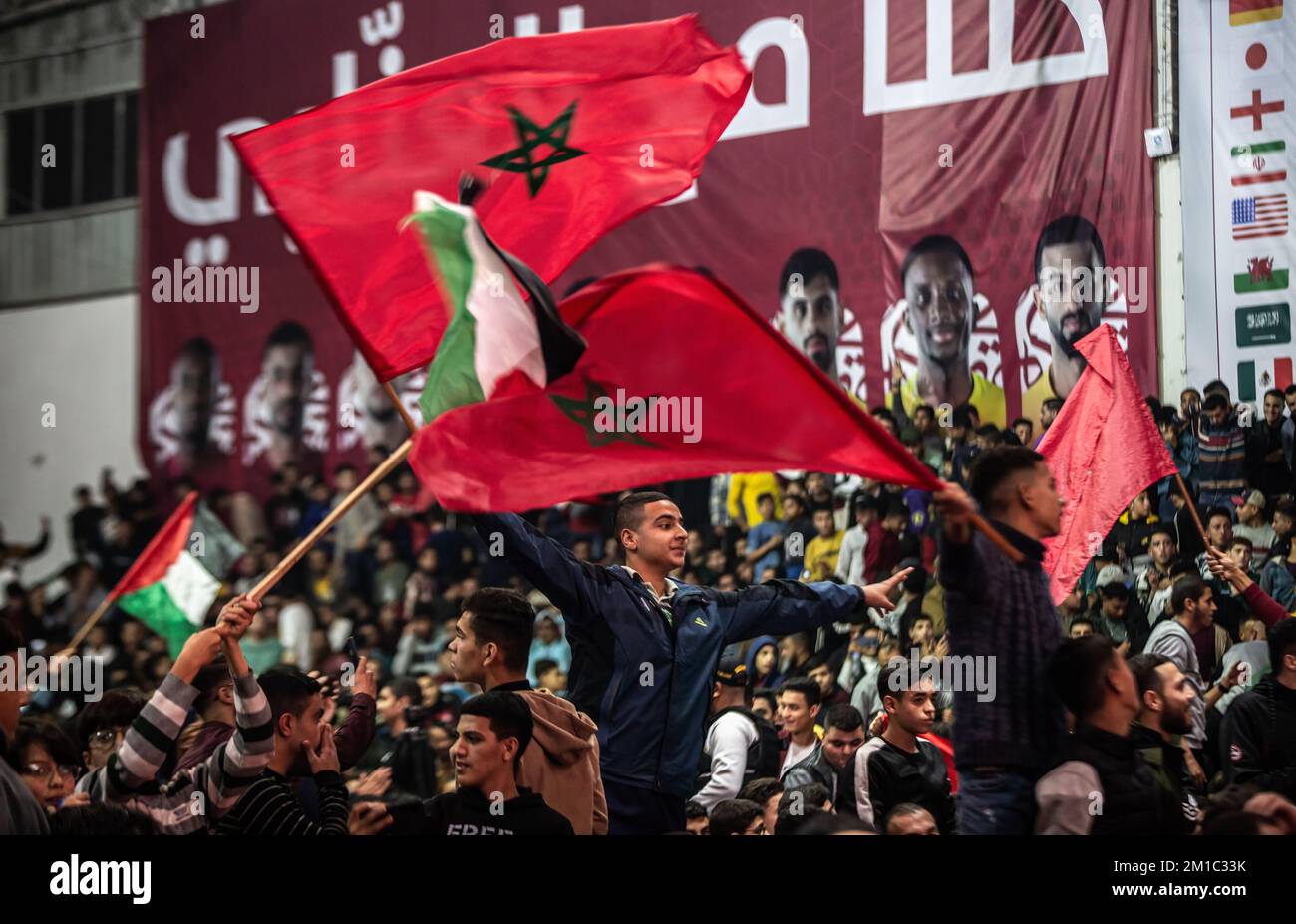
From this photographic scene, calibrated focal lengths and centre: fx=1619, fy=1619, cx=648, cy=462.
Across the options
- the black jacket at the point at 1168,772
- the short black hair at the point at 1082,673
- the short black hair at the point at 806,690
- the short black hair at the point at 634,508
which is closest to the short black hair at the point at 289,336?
Answer: the short black hair at the point at 806,690

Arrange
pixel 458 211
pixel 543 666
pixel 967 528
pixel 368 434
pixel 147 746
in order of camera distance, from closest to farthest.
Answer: pixel 967 528 → pixel 147 746 → pixel 458 211 → pixel 543 666 → pixel 368 434

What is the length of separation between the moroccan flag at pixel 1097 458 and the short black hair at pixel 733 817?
130 centimetres

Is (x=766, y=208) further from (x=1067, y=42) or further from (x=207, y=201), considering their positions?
(x=207, y=201)

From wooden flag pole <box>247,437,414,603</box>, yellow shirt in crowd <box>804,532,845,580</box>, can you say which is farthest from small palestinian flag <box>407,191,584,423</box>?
yellow shirt in crowd <box>804,532,845,580</box>

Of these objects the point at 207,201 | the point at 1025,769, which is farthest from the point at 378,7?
the point at 1025,769

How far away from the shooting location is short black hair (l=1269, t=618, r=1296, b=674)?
212 inches

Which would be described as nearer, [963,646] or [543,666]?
[963,646]

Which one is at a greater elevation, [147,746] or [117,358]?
[117,358]

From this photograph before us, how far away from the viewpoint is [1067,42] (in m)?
9.15

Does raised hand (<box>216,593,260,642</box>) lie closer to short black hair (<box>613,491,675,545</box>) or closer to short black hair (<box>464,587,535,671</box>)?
short black hair (<box>464,587,535,671</box>)

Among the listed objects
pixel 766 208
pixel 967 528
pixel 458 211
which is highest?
pixel 766 208

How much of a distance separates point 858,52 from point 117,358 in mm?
7772

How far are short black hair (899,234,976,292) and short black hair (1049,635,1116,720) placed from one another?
5635 mm

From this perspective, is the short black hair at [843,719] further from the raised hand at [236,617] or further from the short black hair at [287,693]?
the raised hand at [236,617]
